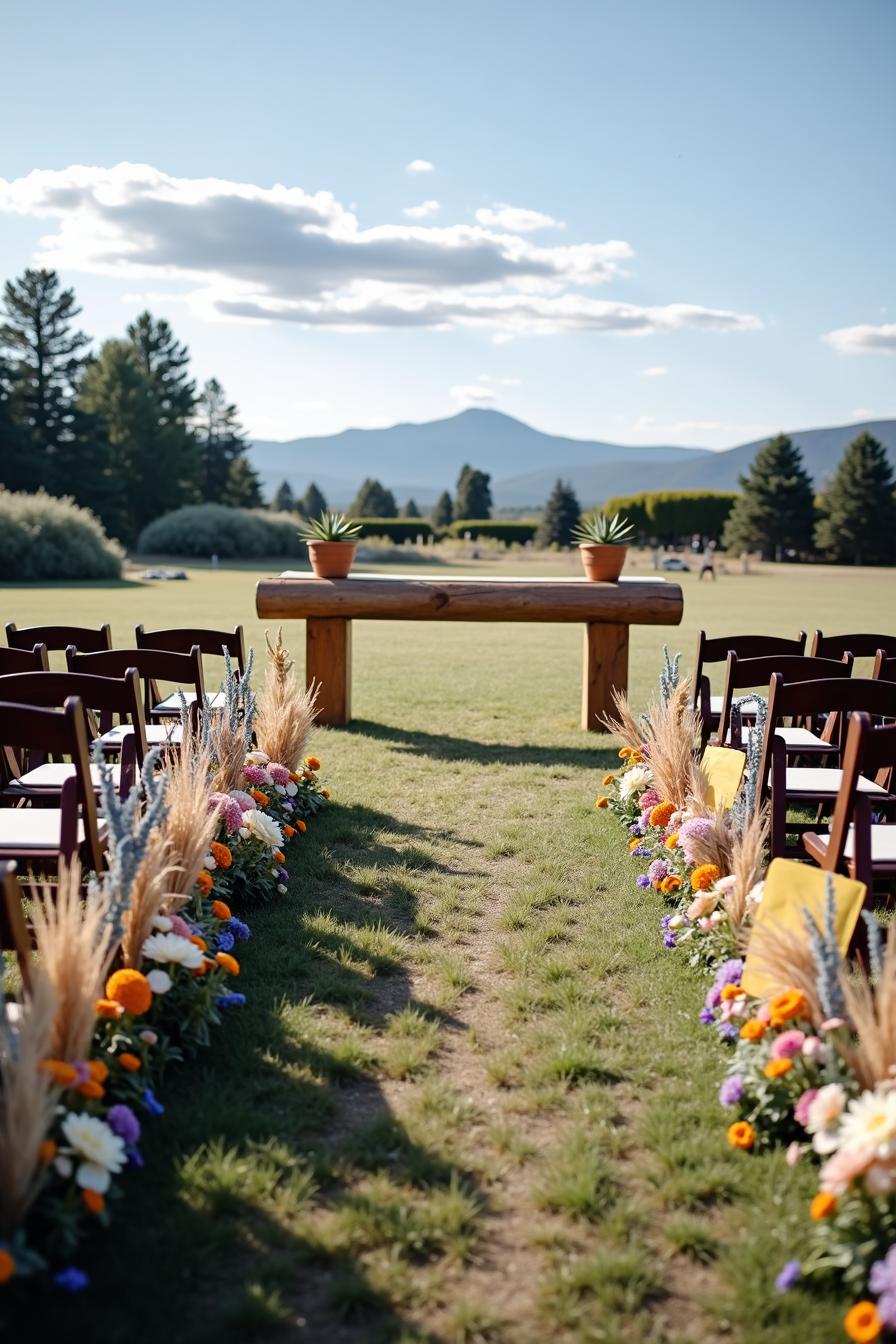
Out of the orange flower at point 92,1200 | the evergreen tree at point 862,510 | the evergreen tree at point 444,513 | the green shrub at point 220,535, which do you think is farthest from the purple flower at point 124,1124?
the evergreen tree at point 444,513

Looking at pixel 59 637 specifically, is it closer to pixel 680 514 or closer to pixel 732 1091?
pixel 732 1091

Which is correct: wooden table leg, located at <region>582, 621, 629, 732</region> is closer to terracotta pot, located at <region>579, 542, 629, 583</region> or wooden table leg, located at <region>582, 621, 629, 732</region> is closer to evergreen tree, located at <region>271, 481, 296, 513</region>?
terracotta pot, located at <region>579, 542, 629, 583</region>

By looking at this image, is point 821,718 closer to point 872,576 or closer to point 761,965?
point 761,965

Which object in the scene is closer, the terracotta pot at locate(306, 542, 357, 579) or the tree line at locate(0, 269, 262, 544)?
the terracotta pot at locate(306, 542, 357, 579)

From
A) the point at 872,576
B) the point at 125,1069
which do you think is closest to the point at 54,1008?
the point at 125,1069

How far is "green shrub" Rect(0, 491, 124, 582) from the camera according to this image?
116 ft

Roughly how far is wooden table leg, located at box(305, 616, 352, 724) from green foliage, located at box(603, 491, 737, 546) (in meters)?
66.6

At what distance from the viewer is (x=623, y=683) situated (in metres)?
9.73

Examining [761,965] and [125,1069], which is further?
[761,965]

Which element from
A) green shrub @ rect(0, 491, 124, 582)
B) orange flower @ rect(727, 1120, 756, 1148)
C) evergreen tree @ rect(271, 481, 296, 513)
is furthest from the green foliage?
orange flower @ rect(727, 1120, 756, 1148)

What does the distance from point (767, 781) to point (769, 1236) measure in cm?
293

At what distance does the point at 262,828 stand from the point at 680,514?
72.9m

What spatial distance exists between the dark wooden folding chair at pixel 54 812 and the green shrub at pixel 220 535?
5131 centimetres

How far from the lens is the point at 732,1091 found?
3271mm
